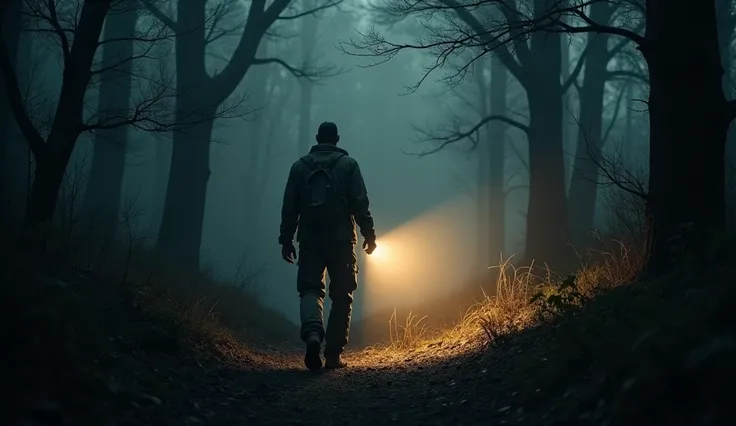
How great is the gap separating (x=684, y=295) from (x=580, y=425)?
1.36m

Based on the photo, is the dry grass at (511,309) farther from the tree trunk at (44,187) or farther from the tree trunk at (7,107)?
the tree trunk at (7,107)

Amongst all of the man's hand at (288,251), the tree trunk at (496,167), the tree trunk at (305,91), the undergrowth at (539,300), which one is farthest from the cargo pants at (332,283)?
the tree trunk at (305,91)

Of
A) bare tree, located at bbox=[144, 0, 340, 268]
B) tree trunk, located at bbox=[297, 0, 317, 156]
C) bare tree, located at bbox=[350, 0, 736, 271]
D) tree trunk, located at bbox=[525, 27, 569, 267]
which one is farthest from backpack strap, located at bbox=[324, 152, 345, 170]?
tree trunk, located at bbox=[297, 0, 317, 156]

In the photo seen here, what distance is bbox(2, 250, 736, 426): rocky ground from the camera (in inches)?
117

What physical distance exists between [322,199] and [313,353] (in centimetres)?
152

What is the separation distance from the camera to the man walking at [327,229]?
6.99m

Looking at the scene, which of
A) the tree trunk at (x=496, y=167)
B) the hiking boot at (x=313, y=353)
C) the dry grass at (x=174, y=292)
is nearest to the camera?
the dry grass at (x=174, y=292)

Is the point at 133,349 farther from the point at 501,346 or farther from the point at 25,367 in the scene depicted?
the point at 501,346

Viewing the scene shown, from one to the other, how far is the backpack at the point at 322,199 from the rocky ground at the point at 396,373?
58.7 inches

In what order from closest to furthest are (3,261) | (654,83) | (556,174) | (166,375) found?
(3,261) → (166,375) → (654,83) → (556,174)

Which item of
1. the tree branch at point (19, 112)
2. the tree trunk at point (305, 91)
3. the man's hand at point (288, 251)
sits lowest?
the man's hand at point (288, 251)

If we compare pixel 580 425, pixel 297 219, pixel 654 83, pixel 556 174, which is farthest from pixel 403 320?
pixel 580 425

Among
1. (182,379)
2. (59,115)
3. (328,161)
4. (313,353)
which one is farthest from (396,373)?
(59,115)

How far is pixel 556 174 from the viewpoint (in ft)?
41.1
